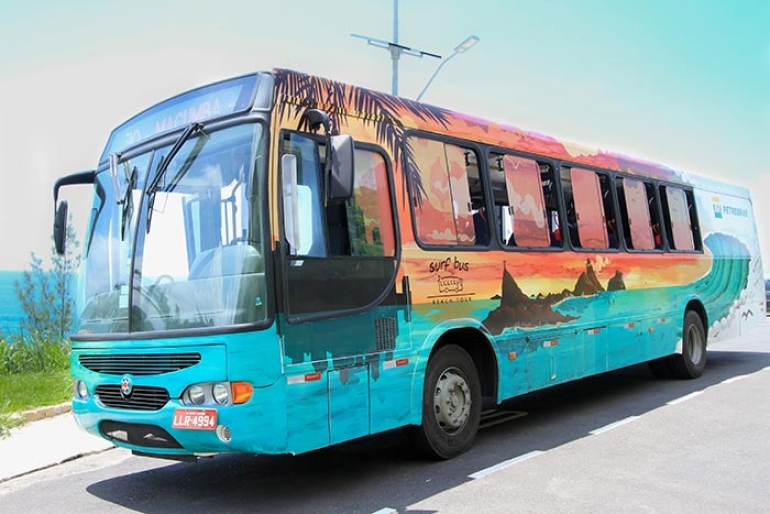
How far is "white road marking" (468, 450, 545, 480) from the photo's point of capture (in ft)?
20.3

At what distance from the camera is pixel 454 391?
6840 millimetres

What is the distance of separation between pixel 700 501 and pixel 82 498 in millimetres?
4790

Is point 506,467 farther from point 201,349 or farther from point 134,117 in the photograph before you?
point 134,117

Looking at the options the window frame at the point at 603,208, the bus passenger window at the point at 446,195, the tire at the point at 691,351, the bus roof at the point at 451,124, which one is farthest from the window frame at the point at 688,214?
the bus passenger window at the point at 446,195

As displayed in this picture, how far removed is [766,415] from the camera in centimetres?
834

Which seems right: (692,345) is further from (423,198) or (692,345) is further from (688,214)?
(423,198)

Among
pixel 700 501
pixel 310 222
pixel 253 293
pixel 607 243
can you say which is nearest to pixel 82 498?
pixel 253 293

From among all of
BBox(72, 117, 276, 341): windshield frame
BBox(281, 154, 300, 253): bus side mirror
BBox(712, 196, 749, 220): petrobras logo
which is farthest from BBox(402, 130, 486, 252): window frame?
BBox(712, 196, 749, 220): petrobras logo

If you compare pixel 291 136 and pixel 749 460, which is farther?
pixel 749 460

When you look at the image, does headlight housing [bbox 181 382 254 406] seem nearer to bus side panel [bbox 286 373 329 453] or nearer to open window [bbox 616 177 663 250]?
bus side panel [bbox 286 373 329 453]

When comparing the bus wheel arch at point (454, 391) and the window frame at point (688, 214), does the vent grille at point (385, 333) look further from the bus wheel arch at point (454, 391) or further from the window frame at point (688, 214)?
the window frame at point (688, 214)

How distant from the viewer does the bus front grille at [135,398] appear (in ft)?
17.7

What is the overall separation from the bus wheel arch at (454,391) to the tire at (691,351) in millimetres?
5050

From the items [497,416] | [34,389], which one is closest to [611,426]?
[497,416]
